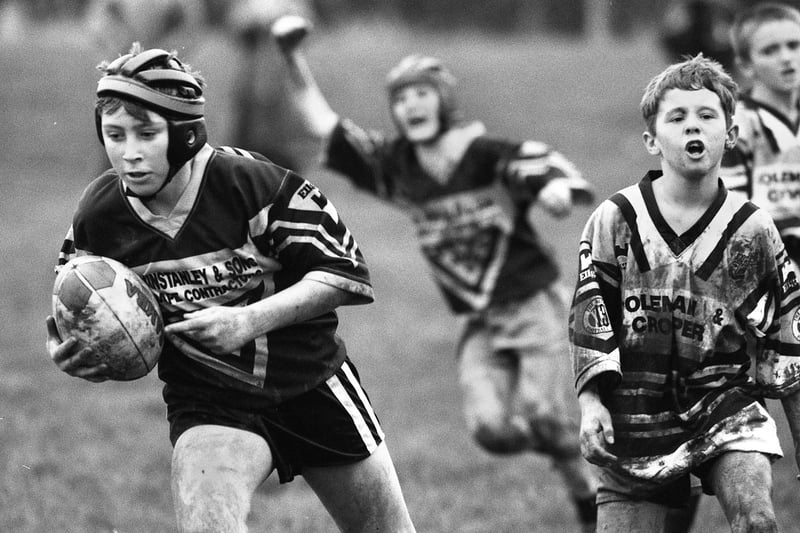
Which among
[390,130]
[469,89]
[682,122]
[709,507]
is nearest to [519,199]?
[709,507]

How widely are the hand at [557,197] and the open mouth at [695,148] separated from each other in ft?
7.21

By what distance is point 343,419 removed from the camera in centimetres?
464

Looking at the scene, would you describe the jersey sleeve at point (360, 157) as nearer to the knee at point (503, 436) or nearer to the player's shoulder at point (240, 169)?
the knee at point (503, 436)

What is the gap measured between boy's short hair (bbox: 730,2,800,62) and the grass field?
2357 mm

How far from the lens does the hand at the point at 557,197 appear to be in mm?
6602

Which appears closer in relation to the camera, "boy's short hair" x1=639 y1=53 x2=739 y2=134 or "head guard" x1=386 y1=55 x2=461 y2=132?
"boy's short hair" x1=639 y1=53 x2=739 y2=134

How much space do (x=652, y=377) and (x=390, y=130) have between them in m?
17.1

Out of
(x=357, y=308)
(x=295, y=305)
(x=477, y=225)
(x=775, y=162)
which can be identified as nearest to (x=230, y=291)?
(x=295, y=305)

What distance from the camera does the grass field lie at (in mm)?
7523

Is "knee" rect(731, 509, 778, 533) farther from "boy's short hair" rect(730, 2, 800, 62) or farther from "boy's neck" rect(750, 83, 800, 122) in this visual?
"boy's short hair" rect(730, 2, 800, 62)

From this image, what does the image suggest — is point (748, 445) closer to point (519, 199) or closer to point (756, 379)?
point (756, 379)

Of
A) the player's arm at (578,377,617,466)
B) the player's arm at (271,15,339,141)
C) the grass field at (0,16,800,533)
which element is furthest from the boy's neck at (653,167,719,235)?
the player's arm at (271,15,339,141)

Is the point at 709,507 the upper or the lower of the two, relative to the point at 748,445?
lower

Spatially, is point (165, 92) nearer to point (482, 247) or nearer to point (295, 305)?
point (295, 305)
